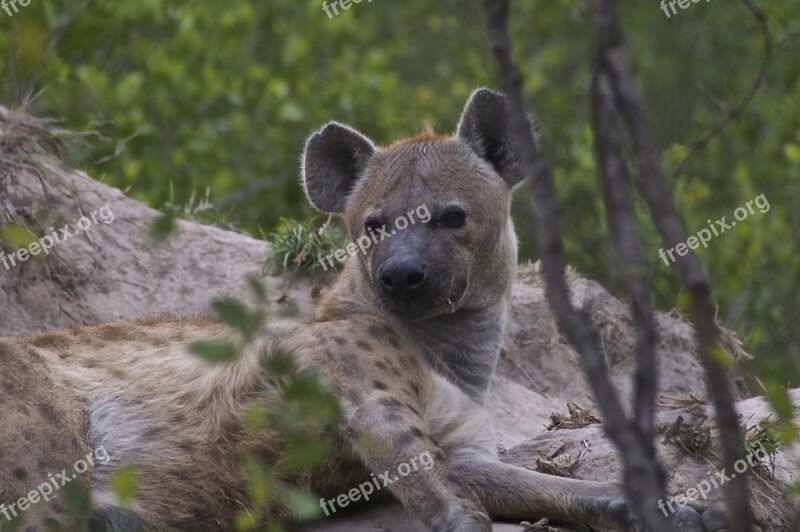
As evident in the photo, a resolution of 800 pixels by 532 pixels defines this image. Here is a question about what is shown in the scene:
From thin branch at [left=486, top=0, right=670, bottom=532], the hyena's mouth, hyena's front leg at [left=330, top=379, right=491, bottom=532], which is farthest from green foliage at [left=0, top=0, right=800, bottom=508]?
thin branch at [left=486, top=0, right=670, bottom=532]

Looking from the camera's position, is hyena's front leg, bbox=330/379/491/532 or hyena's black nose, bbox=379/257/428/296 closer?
hyena's front leg, bbox=330/379/491/532

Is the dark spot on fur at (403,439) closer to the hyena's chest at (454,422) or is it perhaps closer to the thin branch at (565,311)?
the hyena's chest at (454,422)

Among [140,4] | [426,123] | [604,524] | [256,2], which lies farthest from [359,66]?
[604,524]

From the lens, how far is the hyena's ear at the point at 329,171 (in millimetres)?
5133

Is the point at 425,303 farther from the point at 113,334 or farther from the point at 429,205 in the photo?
the point at 113,334

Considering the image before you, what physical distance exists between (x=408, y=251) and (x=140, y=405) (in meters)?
1.11

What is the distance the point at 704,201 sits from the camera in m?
9.05

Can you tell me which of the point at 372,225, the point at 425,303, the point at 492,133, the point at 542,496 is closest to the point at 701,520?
the point at 542,496

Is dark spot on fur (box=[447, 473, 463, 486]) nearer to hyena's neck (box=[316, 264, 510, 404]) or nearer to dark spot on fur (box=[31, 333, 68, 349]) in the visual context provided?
hyena's neck (box=[316, 264, 510, 404])

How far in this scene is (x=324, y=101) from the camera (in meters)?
12.3

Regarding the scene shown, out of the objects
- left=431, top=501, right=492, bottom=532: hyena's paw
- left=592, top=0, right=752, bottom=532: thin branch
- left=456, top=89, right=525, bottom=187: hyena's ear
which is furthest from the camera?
left=456, top=89, right=525, bottom=187: hyena's ear

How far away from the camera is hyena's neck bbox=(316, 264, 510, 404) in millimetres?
4559

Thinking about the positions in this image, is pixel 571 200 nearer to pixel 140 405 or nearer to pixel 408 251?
pixel 408 251

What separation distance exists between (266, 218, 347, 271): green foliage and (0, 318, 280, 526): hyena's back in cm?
195
